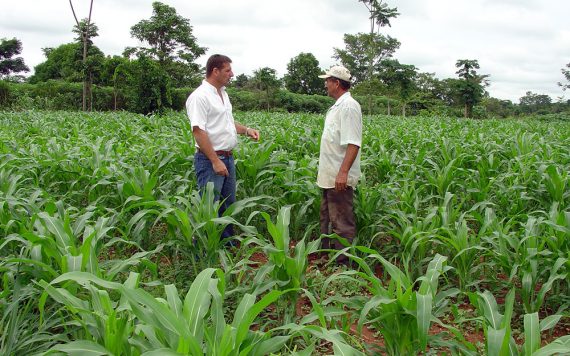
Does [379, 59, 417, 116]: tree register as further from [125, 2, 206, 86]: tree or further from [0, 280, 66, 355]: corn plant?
[0, 280, 66, 355]: corn plant

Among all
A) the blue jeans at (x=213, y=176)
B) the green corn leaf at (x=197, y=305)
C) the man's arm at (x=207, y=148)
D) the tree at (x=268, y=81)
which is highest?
the tree at (x=268, y=81)

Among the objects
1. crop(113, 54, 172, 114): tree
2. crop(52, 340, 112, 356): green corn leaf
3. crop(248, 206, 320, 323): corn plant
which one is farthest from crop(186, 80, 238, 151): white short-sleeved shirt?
crop(113, 54, 172, 114): tree

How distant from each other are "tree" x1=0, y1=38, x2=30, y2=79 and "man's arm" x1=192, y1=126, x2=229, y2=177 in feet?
137

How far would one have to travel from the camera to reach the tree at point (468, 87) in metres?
34.5

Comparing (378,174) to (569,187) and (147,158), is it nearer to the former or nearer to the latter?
(569,187)

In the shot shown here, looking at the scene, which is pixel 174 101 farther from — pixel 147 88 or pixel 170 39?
pixel 170 39

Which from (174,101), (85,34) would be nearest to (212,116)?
(174,101)

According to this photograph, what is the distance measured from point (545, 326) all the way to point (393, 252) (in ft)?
5.57

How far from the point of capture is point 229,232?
3.77 m

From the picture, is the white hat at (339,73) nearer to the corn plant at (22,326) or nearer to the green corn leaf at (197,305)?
the green corn leaf at (197,305)

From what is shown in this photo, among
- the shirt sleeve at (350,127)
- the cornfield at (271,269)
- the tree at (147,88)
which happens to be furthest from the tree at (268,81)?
the shirt sleeve at (350,127)

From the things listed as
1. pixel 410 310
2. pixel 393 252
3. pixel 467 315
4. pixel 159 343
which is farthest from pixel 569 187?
pixel 159 343

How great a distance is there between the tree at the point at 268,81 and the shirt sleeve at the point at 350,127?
28171 millimetres

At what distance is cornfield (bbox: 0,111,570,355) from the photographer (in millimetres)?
1764
